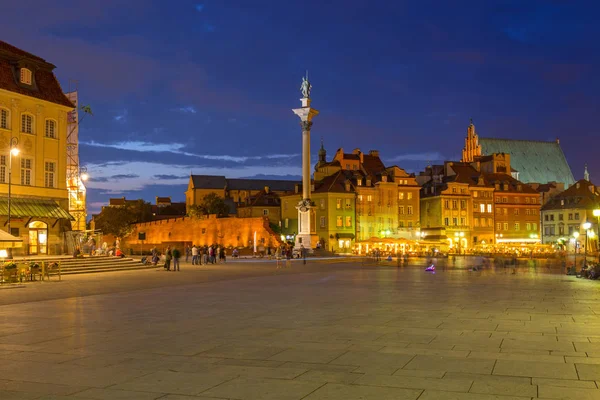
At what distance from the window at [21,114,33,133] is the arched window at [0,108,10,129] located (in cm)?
115

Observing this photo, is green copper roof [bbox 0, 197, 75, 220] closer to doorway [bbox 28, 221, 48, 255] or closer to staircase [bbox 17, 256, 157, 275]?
doorway [bbox 28, 221, 48, 255]

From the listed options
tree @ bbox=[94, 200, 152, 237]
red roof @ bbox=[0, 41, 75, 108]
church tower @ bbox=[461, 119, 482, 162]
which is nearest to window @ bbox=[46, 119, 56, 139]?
red roof @ bbox=[0, 41, 75, 108]

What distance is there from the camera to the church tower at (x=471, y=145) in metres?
128

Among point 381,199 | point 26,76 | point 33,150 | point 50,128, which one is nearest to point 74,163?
→ point 50,128

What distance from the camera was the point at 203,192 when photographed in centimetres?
13850

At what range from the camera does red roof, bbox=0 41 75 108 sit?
40.8 m

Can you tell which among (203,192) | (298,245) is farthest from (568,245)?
(203,192)

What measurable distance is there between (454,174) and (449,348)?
3640 inches

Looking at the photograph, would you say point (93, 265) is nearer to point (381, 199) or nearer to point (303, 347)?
point (303, 347)

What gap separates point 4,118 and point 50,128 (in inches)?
155

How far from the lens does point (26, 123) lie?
139 feet

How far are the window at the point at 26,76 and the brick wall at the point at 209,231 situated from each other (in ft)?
156

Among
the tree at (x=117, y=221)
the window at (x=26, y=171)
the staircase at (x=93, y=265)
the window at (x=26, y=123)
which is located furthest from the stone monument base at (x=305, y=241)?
the tree at (x=117, y=221)

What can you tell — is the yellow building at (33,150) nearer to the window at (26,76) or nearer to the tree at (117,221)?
the window at (26,76)
